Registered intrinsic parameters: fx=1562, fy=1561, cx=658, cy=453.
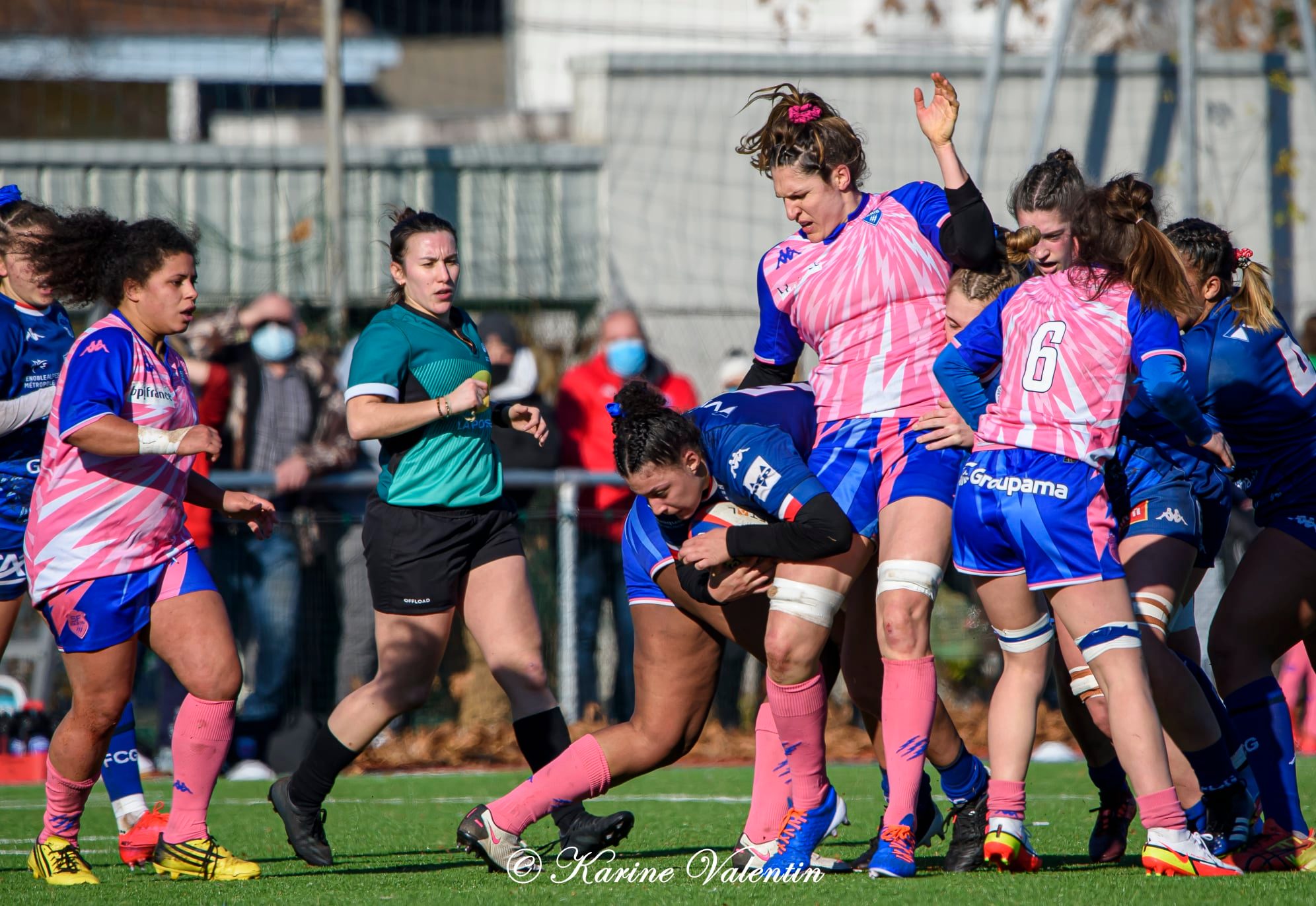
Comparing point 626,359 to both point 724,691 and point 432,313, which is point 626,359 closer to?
point 724,691

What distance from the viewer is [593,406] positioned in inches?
377

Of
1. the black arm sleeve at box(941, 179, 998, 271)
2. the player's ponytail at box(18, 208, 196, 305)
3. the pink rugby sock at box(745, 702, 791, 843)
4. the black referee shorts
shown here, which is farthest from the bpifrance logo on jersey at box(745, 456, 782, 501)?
the player's ponytail at box(18, 208, 196, 305)

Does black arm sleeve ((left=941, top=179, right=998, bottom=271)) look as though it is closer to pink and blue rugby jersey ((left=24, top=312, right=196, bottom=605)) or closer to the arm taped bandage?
the arm taped bandage

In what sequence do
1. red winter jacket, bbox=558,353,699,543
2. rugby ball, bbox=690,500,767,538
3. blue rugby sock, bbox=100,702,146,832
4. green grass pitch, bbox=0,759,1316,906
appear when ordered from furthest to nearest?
red winter jacket, bbox=558,353,699,543, blue rugby sock, bbox=100,702,146,832, rugby ball, bbox=690,500,767,538, green grass pitch, bbox=0,759,1316,906

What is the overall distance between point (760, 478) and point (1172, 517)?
143cm

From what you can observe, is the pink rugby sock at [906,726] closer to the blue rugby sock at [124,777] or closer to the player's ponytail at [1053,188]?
the player's ponytail at [1053,188]

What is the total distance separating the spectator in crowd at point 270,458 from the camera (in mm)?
8570

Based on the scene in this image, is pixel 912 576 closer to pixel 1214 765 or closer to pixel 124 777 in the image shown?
pixel 1214 765

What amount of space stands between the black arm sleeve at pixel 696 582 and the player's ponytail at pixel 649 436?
0.31 m

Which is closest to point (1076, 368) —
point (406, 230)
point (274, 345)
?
point (406, 230)

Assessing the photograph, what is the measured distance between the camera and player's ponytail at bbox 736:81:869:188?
15.8 feet

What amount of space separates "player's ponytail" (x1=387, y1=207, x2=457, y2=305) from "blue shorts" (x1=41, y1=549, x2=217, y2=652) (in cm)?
129

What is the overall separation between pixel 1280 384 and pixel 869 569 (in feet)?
4.77

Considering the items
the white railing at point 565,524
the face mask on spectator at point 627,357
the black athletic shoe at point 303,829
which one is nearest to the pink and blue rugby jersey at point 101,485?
the black athletic shoe at point 303,829
